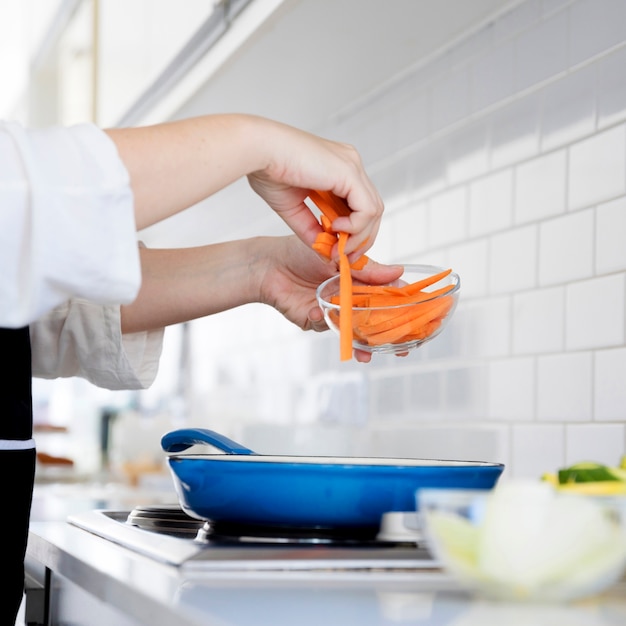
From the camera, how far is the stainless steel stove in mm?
642

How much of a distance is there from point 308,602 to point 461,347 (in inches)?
44.5

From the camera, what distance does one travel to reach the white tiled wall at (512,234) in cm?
129

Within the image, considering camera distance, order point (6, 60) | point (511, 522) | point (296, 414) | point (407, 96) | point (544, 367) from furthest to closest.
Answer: point (6, 60)
point (296, 414)
point (407, 96)
point (544, 367)
point (511, 522)

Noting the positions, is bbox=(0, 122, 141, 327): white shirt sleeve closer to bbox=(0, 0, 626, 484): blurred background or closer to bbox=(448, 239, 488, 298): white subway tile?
bbox=(0, 0, 626, 484): blurred background

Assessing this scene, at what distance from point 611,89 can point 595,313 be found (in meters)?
0.31

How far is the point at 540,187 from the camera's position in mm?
1437

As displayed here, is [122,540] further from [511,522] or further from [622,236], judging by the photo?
[622,236]

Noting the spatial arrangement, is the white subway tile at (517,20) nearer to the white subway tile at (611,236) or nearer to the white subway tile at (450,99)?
the white subway tile at (450,99)

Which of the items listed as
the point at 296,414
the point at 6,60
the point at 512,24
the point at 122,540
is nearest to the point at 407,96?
the point at 512,24

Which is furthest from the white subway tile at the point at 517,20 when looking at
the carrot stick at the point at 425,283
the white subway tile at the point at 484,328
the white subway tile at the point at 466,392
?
the carrot stick at the point at 425,283

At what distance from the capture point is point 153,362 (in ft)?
3.99

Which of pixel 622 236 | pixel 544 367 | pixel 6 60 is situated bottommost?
pixel 544 367

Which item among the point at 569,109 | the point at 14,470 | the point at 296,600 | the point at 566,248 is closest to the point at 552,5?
the point at 569,109

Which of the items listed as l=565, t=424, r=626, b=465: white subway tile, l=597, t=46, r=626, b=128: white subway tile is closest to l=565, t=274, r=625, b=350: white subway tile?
l=565, t=424, r=626, b=465: white subway tile
